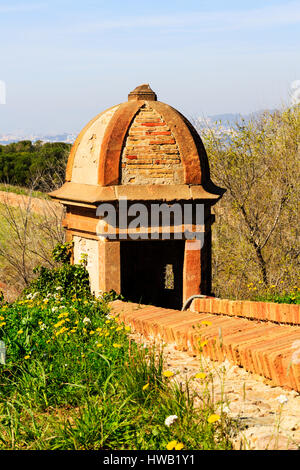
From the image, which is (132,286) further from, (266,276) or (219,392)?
(219,392)

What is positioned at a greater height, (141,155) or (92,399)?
(141,155)

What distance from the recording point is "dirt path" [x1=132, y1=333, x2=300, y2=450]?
249cm

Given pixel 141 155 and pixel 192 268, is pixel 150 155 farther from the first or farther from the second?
pixel 192 268

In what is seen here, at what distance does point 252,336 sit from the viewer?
157 inches

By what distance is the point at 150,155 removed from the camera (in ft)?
25.0

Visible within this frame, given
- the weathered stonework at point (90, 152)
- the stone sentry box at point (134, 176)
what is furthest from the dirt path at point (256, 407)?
the weathered stonework at point (90, 152)
